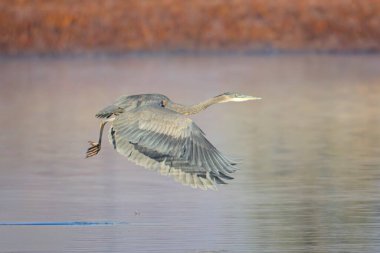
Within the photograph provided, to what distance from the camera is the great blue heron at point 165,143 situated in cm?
917

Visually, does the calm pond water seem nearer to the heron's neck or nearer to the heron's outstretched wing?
the heron's outstretched wing

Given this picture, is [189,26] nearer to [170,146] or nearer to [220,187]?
[220,187]

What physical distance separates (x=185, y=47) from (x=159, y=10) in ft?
3.12

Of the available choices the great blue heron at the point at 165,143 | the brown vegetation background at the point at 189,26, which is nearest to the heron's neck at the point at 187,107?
the great blue heron at the point at 165,143

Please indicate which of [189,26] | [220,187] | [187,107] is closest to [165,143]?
[187,107]

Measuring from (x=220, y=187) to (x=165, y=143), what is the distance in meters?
2.28

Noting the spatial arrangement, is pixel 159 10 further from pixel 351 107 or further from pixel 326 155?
pixel 326 155

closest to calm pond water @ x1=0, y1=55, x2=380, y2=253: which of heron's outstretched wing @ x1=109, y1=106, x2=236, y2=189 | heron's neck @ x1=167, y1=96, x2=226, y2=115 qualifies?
heron's outstretched wing @ x1=109, y1=106, x2=236, y2=189

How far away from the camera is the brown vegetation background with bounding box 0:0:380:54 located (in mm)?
28125

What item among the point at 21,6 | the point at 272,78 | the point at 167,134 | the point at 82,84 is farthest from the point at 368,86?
the point at 167,134

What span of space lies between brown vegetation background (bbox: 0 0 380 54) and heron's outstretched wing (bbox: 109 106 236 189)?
60.7 ft

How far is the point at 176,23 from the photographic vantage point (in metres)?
28.3

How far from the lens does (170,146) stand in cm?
937

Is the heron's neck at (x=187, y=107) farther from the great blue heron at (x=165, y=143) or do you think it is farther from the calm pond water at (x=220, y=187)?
the calm pond water at (x=220, y=187)
